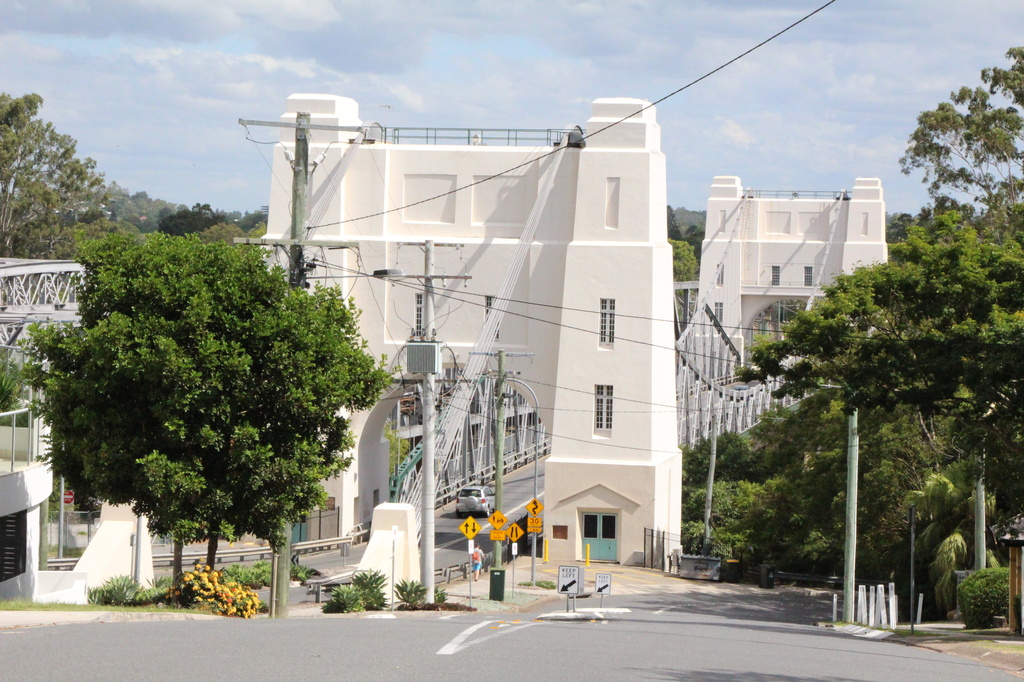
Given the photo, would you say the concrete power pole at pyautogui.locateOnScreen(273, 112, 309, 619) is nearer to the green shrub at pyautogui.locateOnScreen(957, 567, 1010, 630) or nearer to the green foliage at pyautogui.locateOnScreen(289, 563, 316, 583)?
the green foliage at pyautogui.locateOnScreen(289, 563, 316, 583)

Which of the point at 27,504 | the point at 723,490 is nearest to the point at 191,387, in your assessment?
the point at 27,504

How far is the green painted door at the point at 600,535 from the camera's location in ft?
154

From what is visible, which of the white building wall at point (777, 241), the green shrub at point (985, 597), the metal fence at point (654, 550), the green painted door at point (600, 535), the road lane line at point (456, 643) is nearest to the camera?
the road lane line at point (456, 643)

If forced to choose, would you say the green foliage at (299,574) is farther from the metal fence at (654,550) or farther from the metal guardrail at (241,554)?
the metal fence at (654,550)

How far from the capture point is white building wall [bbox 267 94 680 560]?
47.3 metres

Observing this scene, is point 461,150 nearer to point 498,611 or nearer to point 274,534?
point 498,611

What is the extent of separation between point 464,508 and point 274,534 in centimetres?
4019

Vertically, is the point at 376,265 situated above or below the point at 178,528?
above

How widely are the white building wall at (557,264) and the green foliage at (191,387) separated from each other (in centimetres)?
2602

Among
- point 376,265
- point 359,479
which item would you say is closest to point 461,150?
point 376,265

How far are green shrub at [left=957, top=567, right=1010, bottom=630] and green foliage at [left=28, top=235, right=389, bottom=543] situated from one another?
45.6 ft

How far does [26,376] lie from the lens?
66.9ft

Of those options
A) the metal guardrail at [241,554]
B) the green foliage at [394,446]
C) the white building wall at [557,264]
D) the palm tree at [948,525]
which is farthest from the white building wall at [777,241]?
the palm tree at [948,525]

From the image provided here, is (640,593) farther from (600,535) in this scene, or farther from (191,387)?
(191,387)
